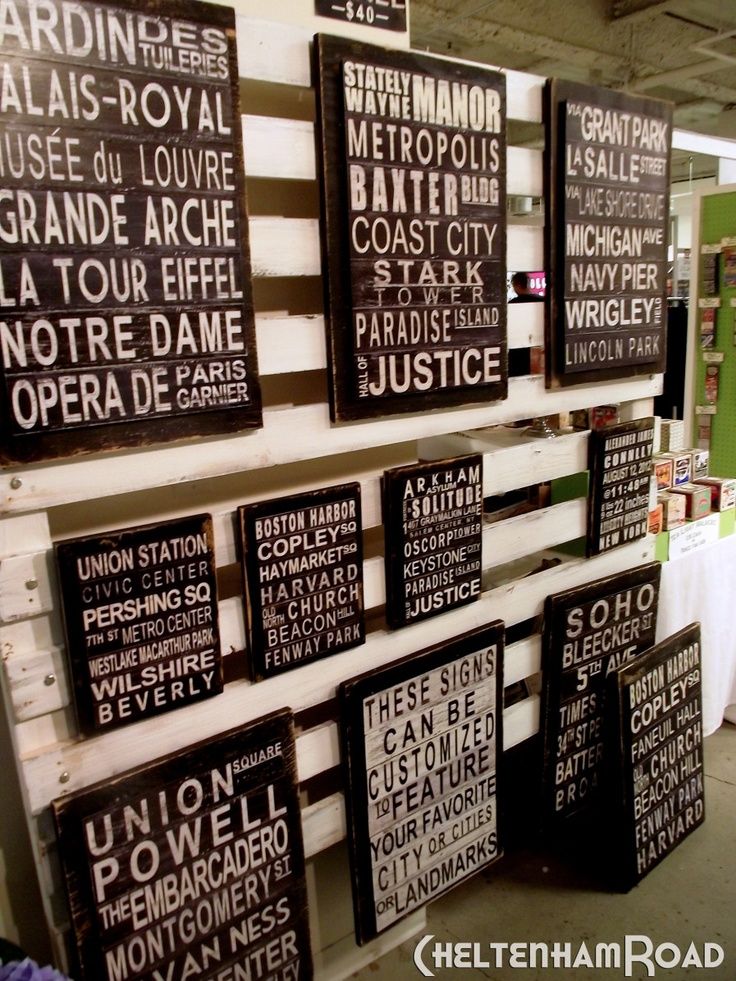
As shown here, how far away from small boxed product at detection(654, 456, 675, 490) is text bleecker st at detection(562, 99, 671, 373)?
80 centimetres

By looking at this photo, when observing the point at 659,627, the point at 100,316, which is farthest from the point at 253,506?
the point at 659,627

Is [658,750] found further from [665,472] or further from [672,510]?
[665,472]

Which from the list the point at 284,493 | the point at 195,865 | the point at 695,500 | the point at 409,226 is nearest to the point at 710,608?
the point at 695,500

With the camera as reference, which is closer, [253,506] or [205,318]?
[205,318]

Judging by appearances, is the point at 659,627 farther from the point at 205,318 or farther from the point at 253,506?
the point at 205,318

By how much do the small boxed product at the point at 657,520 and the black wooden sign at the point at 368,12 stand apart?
68.7 inches

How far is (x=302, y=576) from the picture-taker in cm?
166

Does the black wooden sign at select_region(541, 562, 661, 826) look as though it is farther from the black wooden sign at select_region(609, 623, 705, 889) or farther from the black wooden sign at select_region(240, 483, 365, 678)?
the black wooden sign at select_region(240, 483, 365, 678)

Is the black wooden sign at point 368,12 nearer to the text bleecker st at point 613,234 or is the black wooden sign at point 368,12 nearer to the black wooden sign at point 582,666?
the text bleecker st at point 613,234

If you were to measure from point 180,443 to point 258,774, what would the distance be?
729mm

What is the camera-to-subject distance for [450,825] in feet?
6.75

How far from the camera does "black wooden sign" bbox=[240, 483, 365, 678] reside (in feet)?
5.21

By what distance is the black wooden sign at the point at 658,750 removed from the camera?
2.30 m

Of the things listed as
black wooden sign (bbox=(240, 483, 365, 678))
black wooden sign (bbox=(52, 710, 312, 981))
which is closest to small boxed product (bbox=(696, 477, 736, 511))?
black wooden sign (bbox=(240, 483, 365, 678))
